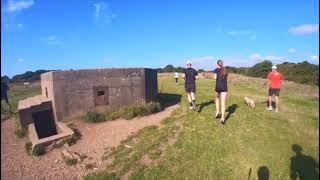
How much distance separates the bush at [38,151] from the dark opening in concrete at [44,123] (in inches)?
157

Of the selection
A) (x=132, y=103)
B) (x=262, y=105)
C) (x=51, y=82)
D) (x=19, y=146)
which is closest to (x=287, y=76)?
(x=262, y=105)

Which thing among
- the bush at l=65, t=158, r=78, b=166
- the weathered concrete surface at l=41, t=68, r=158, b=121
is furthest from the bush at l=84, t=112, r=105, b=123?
the bush at l=65, t=158, r=78, b=166

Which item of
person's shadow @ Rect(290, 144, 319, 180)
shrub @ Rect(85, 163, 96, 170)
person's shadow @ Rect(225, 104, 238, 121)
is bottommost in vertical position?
shrub @ Rect(85, 163, 96, 170)

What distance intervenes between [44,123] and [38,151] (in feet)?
15.1

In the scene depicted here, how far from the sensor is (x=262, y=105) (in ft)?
50.9

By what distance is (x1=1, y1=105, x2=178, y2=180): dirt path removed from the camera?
34.6ft

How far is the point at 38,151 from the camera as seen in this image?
1202 centimetres

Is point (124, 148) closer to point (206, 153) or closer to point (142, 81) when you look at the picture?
point (206, 153)

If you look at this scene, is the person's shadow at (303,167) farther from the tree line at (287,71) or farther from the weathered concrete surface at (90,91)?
the weathered concrete surface at (90,91)

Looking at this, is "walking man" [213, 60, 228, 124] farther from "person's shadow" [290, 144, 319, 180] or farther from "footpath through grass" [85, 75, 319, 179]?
"person's shadow" [290, 144, 319, 180]

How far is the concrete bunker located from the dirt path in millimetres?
872

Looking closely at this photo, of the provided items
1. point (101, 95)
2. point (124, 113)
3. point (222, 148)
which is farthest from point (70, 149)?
point (222, 148)

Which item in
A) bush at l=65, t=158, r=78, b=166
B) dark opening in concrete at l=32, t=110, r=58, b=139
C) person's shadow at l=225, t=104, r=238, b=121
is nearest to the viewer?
bush at l=65, t=158, r=78, b=166

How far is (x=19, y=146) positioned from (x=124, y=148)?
3.98m
